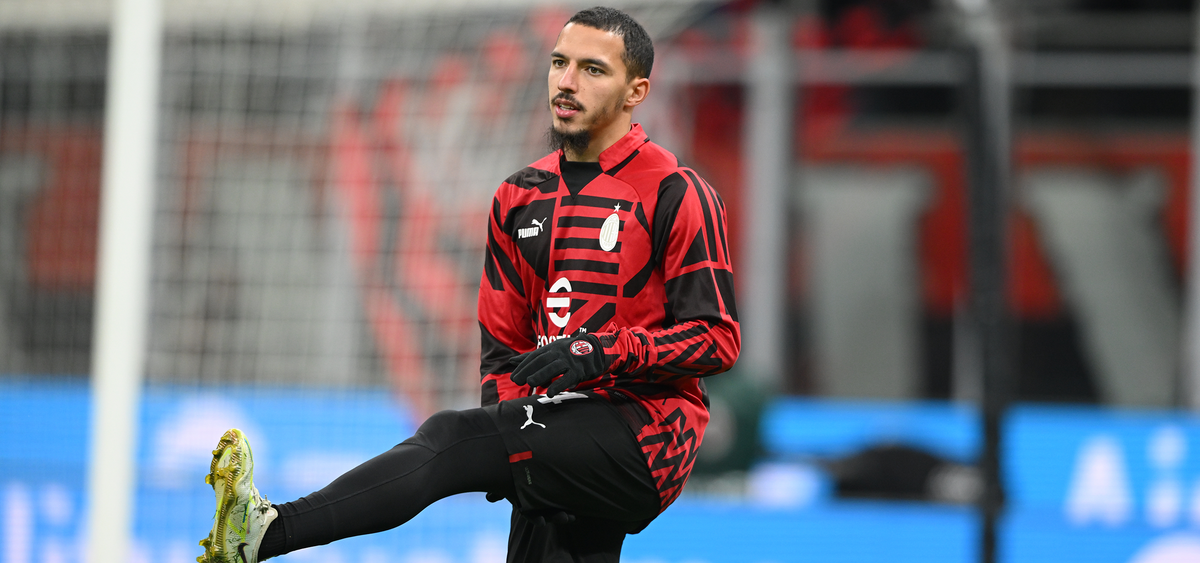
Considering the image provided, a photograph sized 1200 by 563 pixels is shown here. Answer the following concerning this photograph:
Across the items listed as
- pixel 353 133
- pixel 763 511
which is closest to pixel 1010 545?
pixel 763 511

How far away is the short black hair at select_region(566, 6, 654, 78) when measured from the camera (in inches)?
111

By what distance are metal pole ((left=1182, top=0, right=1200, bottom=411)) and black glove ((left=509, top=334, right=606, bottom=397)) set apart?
9.19 metres

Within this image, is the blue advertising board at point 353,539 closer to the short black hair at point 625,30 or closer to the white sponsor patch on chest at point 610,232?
the white sponsor patch on chest at point 610,232

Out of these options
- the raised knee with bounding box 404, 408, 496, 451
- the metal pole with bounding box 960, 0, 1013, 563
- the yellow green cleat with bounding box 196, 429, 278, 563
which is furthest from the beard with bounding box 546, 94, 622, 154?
the metal pole with bounding box 960, 0, 1013, 563

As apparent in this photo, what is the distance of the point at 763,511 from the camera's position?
586cm

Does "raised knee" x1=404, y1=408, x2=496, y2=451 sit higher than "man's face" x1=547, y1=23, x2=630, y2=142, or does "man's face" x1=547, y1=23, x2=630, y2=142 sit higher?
"man's face" x1=547, y1=23, x2=630, y2=142

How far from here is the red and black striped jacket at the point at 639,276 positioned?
272cm

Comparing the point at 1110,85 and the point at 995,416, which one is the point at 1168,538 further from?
the point at 1110,85

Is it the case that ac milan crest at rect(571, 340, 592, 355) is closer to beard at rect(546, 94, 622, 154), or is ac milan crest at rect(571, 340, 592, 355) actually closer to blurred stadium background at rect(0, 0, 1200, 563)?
beard at rect(546, 94, 622, 154)

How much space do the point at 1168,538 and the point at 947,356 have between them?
24.0ft

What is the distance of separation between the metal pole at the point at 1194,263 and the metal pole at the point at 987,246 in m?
6.43

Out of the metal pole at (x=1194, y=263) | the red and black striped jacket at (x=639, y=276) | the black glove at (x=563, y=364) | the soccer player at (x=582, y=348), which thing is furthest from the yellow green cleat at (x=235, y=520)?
the metal pole at (x=1194, y=263)

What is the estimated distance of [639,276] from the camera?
2.80 metres

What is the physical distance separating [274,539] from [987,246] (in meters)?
3.29
